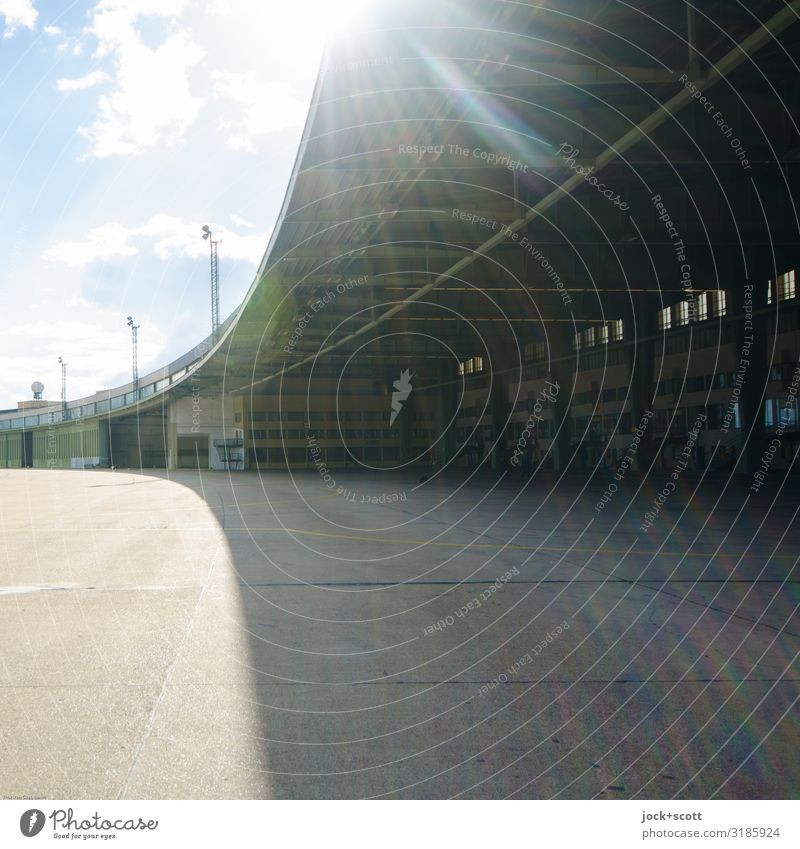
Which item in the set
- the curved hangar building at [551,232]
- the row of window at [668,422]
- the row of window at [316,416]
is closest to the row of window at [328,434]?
the row of window at [316,416]

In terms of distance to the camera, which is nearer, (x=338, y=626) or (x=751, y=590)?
(x=338, y=626)

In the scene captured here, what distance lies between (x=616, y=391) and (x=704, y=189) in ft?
107

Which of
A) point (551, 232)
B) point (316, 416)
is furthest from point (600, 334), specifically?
point (316, 416)

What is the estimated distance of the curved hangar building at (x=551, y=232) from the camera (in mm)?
18719

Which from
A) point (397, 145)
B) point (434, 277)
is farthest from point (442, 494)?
point (397, 145)

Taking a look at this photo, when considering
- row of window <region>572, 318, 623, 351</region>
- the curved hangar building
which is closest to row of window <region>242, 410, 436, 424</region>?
the curved hangar building

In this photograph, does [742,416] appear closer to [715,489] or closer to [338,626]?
[715,489]

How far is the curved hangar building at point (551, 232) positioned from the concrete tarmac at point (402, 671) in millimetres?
9628

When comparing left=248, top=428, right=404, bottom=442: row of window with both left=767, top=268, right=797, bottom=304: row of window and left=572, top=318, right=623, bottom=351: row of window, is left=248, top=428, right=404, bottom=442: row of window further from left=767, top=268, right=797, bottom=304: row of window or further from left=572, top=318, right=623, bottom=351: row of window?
left=767, top=268, right=797, bottom=304: row of window

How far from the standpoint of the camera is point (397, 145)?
912 inches

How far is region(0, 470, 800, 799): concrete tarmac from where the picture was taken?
5.21 meters

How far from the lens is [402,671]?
767 centimetres

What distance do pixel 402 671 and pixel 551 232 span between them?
24.3m

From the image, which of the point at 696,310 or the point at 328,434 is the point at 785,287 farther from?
the point at 328,434
